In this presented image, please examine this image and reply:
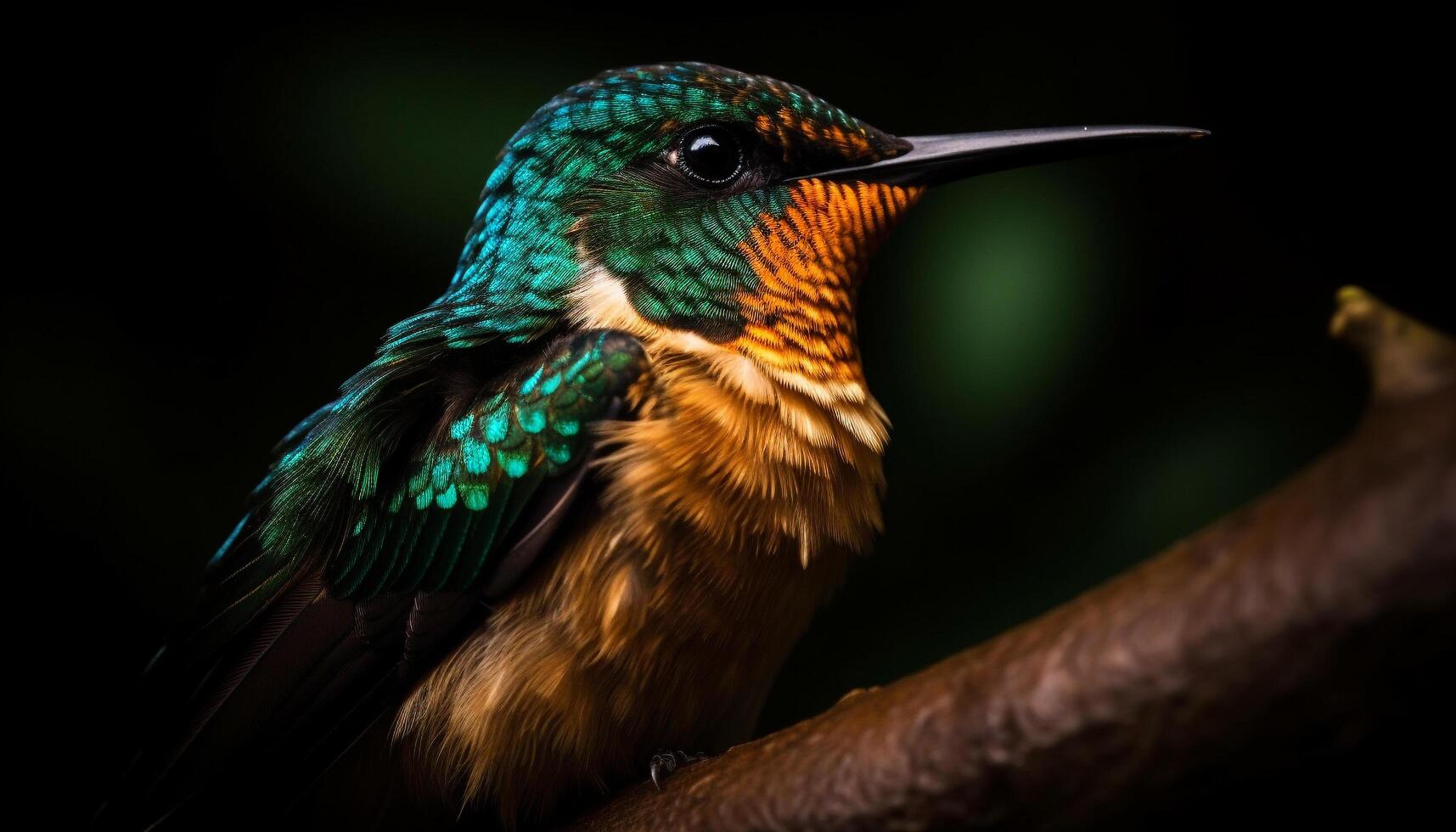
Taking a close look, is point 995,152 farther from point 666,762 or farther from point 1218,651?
point 1218,651

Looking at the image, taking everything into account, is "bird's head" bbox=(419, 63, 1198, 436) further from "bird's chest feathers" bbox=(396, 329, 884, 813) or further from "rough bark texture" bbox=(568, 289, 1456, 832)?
"rough bark texture" bbox=(568, 289, 1456, 832)

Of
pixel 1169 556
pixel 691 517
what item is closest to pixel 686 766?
pixel 691 517

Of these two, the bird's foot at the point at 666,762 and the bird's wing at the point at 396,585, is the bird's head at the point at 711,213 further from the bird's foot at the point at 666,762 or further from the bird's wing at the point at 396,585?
the bird's foot at the point at 666,762

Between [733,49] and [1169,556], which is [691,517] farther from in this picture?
[733,49]

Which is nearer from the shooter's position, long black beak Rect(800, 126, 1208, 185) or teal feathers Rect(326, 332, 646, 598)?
teal feathers Rect(326, 332, 646, 598)

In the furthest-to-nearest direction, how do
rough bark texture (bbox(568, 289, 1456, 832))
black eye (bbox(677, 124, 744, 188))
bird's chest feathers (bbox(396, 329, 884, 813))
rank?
black eye (bbox(677, 124, 744, 188)) → bird's chest feathers (bbox(396, 329, 884, 813)) → rough bark texture (bbox(568, 289, 1456, 832))

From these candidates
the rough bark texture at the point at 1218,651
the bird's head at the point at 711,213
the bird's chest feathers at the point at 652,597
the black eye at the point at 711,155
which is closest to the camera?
the rough bark texture at the point at 1218,651

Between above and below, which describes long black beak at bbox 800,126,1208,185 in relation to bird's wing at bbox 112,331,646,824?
above

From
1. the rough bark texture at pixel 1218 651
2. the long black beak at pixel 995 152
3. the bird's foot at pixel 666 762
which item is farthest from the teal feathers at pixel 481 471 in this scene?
the rough bark texture at pixel 1218 651

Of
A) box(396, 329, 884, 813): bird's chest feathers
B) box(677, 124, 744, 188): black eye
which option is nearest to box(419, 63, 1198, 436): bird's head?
box(677, 124, 744, 188): black eye
